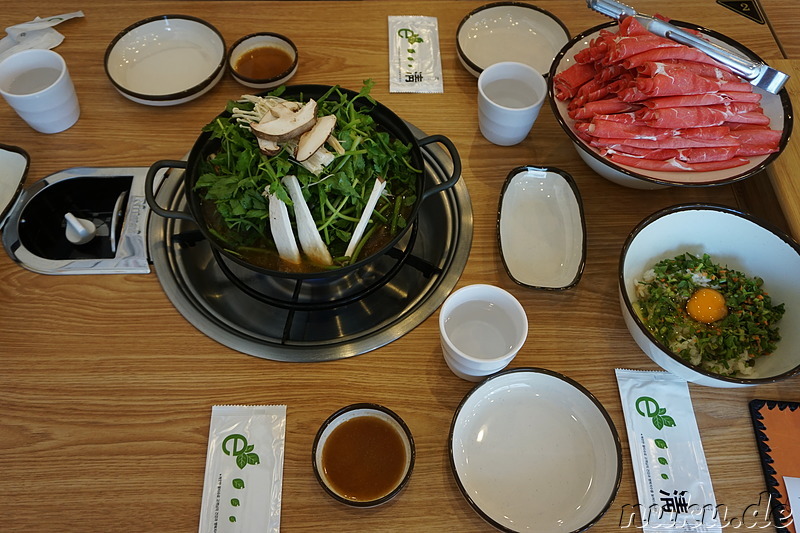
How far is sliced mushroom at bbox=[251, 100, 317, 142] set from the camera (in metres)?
1.25

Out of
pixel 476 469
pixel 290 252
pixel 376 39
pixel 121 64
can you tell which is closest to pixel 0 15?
pixel 121 64

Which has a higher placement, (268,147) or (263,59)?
(268,147)

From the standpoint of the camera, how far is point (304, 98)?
1.52 meters

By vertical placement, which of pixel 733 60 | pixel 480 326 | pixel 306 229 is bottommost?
pixel 480 326

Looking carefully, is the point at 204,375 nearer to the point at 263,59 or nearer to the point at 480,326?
the point at 480,326

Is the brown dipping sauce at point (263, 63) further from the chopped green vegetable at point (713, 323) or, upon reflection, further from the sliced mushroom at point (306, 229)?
the chopped green vegetable at point (713, 323)

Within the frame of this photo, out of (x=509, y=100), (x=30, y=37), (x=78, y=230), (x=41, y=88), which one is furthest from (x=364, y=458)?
(x=30, y=37)

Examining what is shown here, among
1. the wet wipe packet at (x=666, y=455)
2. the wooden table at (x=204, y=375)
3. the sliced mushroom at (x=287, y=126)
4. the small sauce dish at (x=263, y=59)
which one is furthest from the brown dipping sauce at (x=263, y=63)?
the wet wipe packet at (x=666, y=455)

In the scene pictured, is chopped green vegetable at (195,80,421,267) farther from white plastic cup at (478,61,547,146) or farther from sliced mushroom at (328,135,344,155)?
white plastic cup at (478,61,547,146)

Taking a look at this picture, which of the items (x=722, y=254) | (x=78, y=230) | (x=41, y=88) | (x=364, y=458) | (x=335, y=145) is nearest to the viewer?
(x=364, y=458)

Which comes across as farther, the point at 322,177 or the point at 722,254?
the point at 722,254

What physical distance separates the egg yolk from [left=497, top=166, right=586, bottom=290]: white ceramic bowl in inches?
10.7

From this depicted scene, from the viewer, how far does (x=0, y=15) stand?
76.5 inches

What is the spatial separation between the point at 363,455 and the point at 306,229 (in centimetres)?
53
